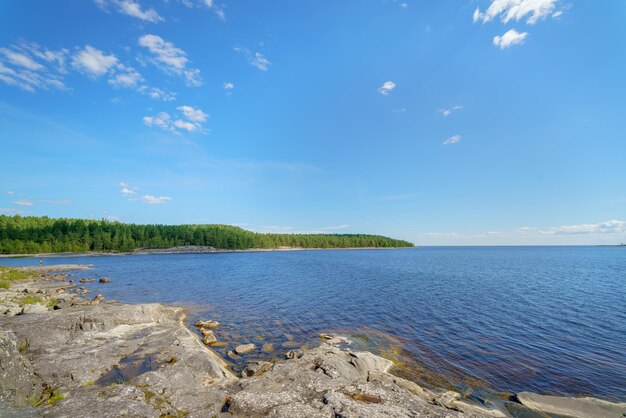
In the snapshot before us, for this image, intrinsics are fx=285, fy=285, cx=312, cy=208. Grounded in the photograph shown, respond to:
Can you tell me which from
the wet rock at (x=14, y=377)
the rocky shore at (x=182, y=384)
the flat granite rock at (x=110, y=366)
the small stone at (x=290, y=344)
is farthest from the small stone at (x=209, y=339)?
the wet rock at (x=14, y=377)

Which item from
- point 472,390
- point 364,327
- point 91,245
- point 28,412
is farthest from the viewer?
point 91,245

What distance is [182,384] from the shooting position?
13.1 m

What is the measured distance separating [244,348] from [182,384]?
8.90 metres

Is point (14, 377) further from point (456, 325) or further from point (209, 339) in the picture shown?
point (456, 325)

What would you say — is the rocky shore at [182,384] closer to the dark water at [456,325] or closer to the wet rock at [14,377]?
the wet rock at [14,377]

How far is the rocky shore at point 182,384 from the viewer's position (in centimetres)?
1100

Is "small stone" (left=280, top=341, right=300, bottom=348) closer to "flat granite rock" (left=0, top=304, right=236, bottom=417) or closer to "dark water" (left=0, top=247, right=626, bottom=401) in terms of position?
"dark water" (left=0, top=247, right=626, bottom=401)

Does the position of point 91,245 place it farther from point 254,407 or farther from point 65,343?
point 254,407

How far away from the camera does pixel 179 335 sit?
2102 centimetres

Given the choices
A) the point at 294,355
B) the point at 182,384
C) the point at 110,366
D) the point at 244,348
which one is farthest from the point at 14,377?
the point at 294,355

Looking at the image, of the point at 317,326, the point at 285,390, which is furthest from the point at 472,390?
the point at 317,326

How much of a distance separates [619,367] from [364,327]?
1838 centimetres

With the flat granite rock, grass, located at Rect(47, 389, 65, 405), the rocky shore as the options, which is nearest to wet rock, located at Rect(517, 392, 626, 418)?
the rocky shore

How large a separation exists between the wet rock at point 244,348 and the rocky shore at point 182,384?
342 cm
